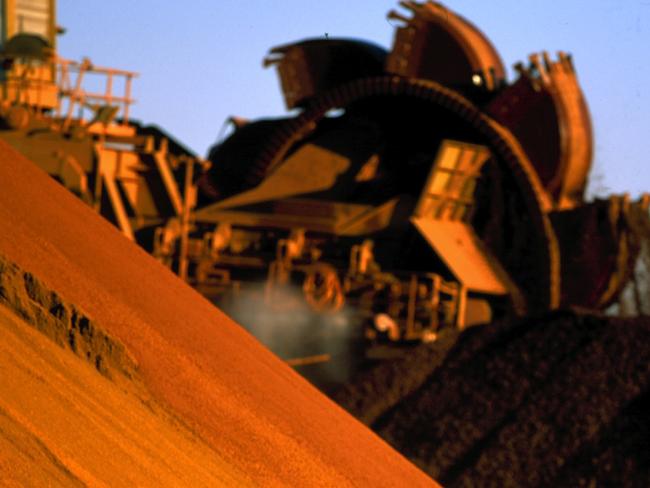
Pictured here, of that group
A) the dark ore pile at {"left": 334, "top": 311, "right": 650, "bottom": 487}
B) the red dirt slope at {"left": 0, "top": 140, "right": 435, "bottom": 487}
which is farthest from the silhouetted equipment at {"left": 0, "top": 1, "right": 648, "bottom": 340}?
the red dirt slope at {"left": 0, "top": 140, "right": 435, "bottom": 487}

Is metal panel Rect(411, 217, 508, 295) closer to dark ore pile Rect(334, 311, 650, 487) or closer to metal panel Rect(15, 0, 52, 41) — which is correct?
dark ore pile Rect(334, 311, 650, 487)

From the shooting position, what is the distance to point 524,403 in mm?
12695

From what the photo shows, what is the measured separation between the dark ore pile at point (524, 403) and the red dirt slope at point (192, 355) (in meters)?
3.69

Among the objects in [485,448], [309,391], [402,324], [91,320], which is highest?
[91,320]

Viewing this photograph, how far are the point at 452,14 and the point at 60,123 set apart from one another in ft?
20.8

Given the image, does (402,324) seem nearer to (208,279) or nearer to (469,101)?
(208,279)

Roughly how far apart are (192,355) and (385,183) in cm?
1400

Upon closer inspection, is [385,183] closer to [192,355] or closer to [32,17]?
[32,17]

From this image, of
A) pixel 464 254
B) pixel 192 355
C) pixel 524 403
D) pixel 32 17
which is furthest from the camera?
pixel 32 17

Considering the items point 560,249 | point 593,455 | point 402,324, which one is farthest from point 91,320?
point 560,249

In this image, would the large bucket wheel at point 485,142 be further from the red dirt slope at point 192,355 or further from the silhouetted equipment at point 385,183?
the red dirt slope at point 192,355

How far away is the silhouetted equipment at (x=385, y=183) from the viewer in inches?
707

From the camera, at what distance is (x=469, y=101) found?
67.1 feet

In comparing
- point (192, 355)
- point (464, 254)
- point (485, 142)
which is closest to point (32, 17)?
point (485, 142)
